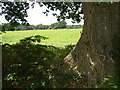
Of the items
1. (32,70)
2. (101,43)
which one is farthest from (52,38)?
(101,43)

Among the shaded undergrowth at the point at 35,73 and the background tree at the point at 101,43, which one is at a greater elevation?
the background tree at the point at 101,43

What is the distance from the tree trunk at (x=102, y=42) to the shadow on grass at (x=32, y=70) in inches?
20.0

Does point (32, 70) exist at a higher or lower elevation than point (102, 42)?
lower

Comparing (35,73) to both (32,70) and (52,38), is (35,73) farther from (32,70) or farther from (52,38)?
(52,38)

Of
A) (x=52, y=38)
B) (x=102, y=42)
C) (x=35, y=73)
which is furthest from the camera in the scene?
(x=52, y=38)

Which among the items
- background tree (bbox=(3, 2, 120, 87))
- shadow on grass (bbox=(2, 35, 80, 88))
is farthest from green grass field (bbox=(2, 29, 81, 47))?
background tree (bbox=(3, 2, 120, 87))

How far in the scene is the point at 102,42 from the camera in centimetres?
450

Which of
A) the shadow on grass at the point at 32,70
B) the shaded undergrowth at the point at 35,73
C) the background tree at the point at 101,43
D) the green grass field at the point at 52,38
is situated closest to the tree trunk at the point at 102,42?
the background tree at the point at 101,43

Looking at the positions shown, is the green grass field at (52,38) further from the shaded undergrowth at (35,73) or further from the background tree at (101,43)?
the background tree at (101,43)

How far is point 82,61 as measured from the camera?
481 cm

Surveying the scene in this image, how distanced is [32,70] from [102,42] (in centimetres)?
187

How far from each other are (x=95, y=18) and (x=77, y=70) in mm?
1381

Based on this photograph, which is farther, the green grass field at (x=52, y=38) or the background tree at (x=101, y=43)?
the green grass field at (x=52, y=38)

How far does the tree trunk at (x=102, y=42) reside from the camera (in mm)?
4414
